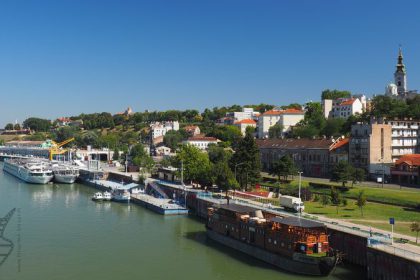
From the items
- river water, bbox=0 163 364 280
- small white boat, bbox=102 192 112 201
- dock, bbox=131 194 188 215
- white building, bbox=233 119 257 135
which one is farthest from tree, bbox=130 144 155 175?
white building, bbox=233 119 257 135

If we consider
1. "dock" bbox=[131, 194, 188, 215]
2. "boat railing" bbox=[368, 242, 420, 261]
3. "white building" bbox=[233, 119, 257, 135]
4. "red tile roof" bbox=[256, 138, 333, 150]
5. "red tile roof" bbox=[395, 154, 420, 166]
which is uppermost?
"white building" bbox=[233, 119, 257, 135]

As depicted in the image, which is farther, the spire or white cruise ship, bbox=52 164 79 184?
the spire

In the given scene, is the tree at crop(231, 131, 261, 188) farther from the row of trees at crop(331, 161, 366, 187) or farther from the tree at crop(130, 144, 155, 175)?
the tree at crop(130, 144, 155, 175)

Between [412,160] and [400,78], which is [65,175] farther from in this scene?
[400,78]

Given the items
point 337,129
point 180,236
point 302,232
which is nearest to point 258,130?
point 337,129

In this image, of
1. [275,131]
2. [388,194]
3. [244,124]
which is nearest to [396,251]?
[388,194]

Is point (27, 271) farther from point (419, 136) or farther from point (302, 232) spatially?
point (419, 136)
